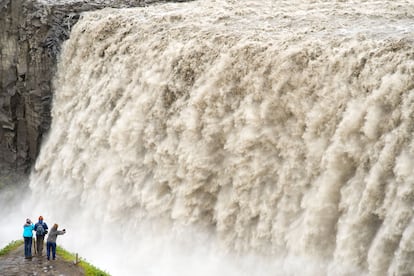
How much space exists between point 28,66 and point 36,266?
11932 mm

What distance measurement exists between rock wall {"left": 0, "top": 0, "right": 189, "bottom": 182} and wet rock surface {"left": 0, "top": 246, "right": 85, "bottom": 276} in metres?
9.41

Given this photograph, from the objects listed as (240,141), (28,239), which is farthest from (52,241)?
(240,141)

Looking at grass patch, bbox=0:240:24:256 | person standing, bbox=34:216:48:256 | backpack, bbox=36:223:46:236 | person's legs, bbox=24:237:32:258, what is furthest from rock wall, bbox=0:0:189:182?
person's legs, bbox=24:237:32:258

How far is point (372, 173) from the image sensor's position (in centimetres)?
1080

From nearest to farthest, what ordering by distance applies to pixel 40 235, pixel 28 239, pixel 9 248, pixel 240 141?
pixel 240 141 < pixel 28 239 < pixel 40 235 < pixel 9 248

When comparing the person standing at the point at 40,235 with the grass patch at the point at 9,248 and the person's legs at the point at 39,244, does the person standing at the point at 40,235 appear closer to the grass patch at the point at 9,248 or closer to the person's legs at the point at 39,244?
the person's legs at the point at 39,244

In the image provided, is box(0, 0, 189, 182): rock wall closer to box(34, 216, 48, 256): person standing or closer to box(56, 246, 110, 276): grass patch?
box(34, 216, 48, 256): person standing

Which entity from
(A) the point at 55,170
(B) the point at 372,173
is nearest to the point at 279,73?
(B) the point at 372,173

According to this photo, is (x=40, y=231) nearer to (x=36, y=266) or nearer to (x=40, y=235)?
(x=40, y=235)

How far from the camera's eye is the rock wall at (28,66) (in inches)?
912

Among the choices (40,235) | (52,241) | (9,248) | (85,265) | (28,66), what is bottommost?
(85,265)

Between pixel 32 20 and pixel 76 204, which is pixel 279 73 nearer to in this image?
pixel 76 204

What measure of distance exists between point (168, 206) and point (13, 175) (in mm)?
11208

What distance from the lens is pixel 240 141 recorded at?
1391 cm
